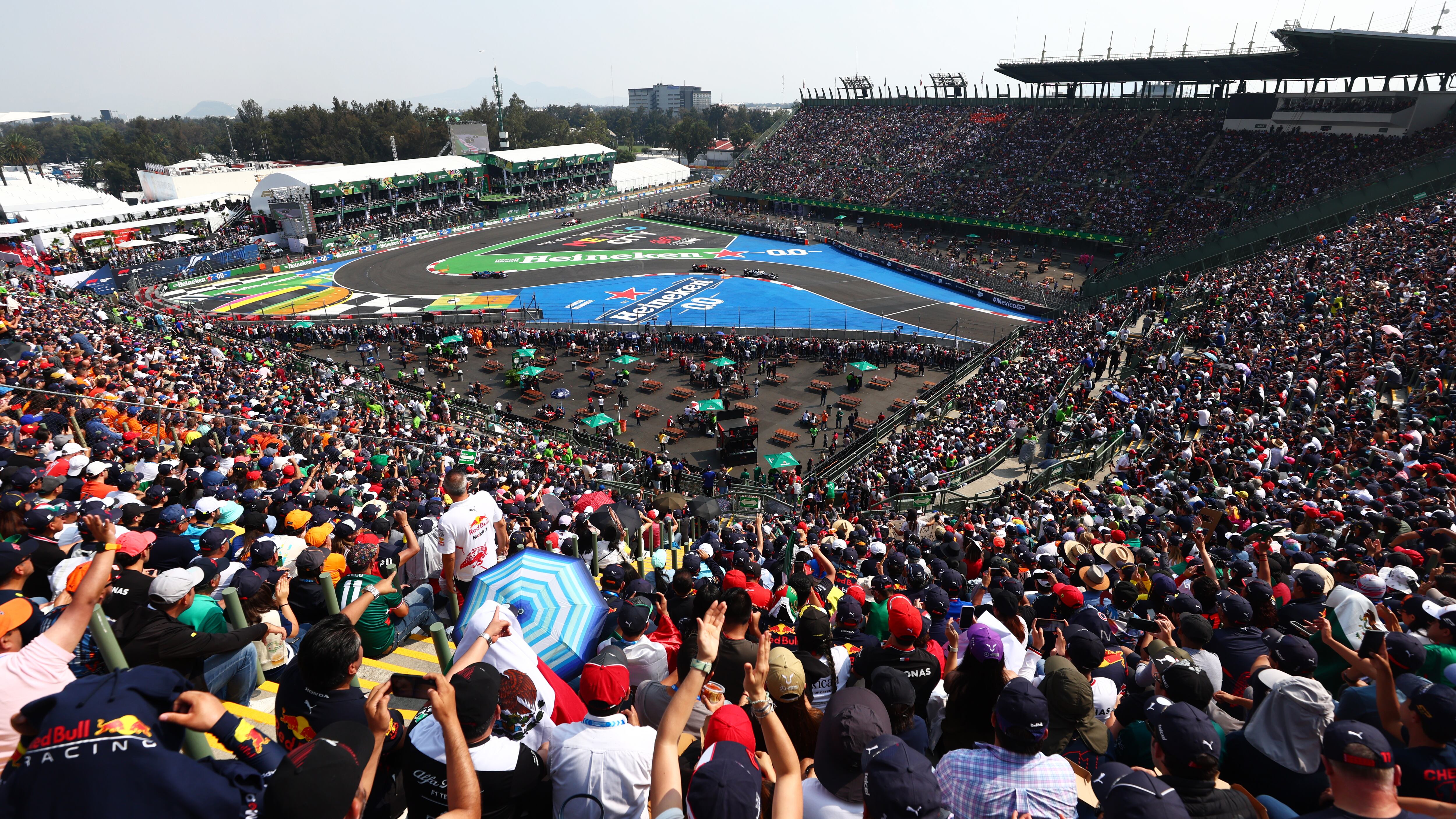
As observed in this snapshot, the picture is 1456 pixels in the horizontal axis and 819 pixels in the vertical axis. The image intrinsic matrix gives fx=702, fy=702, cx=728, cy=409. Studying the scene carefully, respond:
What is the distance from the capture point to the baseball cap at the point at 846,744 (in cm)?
387

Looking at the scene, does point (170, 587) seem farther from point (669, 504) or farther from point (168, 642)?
point (669, 504)

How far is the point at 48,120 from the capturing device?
557ft

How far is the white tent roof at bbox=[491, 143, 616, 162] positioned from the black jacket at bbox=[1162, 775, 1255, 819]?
3701 inches

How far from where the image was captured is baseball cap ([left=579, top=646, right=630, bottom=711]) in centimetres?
390

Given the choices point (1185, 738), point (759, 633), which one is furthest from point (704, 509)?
point (1185, 738)

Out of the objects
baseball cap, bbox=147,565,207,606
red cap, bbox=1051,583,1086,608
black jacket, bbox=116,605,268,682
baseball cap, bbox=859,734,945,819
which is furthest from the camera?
red cap, bbox=1051,583,1086,608

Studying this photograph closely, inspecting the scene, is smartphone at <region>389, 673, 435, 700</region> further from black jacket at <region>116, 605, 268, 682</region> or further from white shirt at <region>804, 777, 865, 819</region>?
white shirt at <region>804, 777, 865, 819</region>

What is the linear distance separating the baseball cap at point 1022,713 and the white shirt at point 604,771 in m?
1.90

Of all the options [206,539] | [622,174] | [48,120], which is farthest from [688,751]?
[48,120]

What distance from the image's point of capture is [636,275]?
57.7m

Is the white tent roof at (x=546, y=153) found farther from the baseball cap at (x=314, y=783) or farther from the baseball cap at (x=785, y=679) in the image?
the baseball cap at (x=314, y=783)

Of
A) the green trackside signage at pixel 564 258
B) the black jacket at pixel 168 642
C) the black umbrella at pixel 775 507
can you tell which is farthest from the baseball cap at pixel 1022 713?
the green trackside signage at pixel 564 258

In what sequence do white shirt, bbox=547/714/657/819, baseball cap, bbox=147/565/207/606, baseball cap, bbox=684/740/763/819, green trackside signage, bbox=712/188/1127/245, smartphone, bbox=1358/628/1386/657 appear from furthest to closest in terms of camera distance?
green trackside signage, bbox=712/188/1127/245 < smartphone, bbox=1358/628/1386/657 < baseball cap, bbox=147/565/207/606 < white shirt, bbox=547/714/657/819 < baseball cap, bbox=684/740/763/819

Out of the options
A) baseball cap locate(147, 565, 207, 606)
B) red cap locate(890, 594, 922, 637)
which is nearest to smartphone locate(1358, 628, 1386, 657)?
red cap locate(890, 594, 922, 637)
